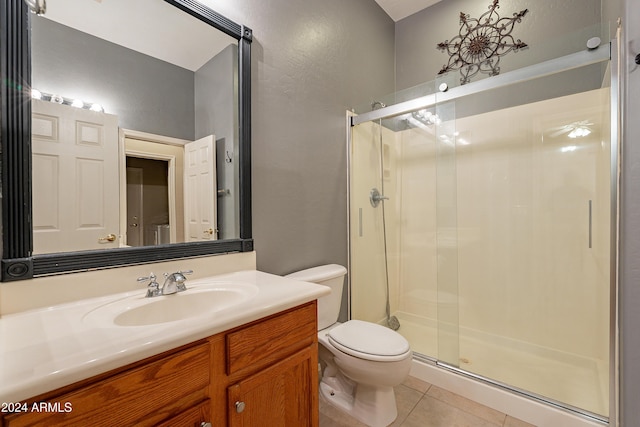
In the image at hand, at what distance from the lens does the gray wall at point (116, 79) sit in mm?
933

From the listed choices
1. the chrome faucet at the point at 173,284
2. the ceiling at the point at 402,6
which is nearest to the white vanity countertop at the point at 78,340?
the chrome faucet at the point at 173,284

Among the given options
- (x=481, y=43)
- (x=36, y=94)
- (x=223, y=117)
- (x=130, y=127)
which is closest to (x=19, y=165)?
(x=36, y=94)

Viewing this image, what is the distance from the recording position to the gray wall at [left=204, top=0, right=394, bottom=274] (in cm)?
155

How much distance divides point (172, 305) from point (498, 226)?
2203mm

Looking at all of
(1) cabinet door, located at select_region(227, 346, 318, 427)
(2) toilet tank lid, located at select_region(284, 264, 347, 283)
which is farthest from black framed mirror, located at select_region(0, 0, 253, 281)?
(2) toilet tank lid, located at select_region(284, 264, 347, 283)

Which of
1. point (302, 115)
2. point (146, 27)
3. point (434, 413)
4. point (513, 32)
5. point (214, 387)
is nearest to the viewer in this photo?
point (214, 387)

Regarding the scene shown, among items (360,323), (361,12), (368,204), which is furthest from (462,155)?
(360,323)

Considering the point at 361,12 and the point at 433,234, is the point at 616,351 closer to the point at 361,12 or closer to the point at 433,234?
the point at 433,234

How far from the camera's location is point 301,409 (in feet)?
3.43

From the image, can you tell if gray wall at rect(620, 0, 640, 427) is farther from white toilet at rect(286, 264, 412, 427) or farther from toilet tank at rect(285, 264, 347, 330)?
toilet tank at rect(285, 264, 347, 330)

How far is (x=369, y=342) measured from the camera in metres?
1.45

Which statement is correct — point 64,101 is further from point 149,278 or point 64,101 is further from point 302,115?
point 302,115

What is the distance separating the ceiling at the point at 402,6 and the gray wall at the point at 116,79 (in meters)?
2.05

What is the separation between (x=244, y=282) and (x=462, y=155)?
194 centimetres
